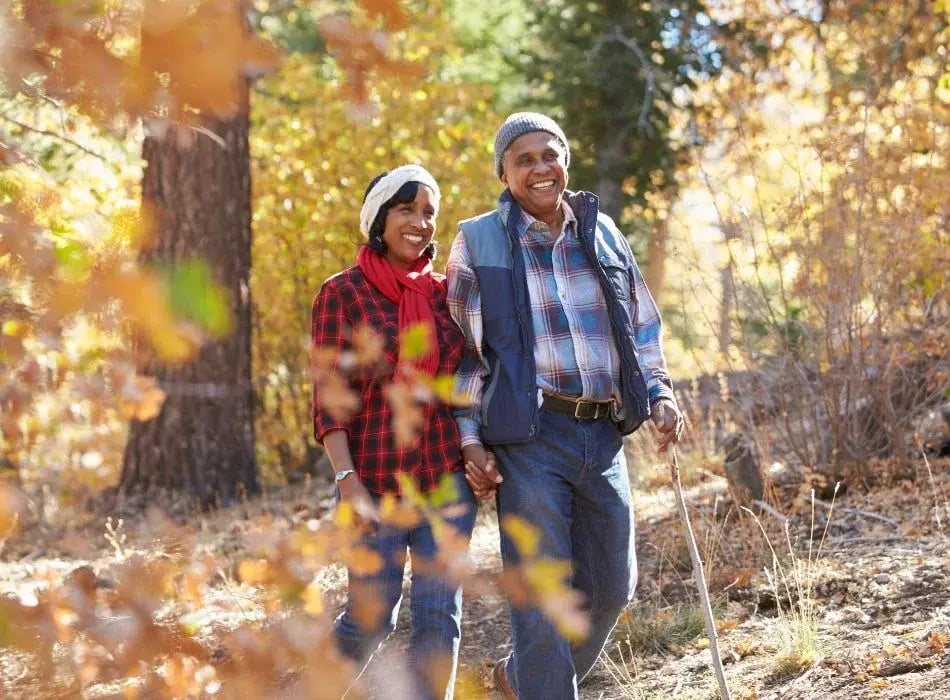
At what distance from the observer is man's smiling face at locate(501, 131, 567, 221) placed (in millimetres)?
3312

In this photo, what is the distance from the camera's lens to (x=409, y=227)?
11.1ft

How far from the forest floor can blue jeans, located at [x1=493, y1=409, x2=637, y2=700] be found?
31 centimetres

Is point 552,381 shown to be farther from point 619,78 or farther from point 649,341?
point 619,78

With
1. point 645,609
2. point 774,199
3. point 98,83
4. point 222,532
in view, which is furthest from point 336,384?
point 222,532

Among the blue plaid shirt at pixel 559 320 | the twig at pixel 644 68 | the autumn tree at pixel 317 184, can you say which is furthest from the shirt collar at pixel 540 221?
the twig at pixel 644 68

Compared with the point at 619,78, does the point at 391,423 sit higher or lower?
lower

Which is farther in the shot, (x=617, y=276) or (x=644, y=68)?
(x=644, y=68)

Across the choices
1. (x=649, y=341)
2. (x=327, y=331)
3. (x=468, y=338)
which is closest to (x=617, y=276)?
(x=649, y=341)

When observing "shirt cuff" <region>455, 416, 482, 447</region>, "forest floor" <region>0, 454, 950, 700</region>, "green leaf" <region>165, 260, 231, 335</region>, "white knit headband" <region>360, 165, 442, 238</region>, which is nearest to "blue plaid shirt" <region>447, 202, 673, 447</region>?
"shirt cuff" <region>455, 416, 482, 447</region>

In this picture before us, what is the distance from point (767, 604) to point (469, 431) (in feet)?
6.85

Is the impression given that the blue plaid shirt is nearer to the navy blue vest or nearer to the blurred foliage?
the navy blue vest

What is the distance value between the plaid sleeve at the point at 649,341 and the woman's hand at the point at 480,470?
0.53 m

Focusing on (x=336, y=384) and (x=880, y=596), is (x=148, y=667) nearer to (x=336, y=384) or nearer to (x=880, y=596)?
(x=336, y=384)

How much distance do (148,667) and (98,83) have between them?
788mm
